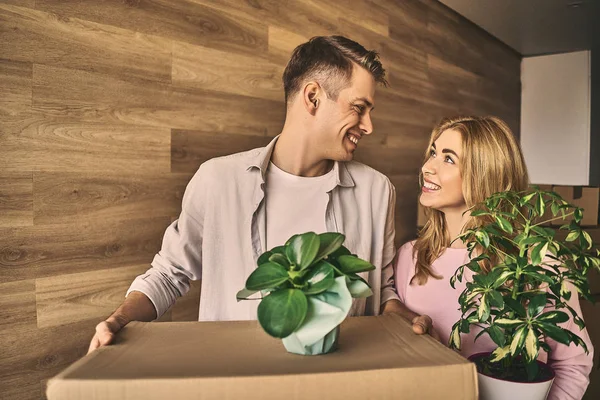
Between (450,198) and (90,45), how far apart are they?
113cm

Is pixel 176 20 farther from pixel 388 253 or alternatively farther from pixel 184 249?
pixel 388 253

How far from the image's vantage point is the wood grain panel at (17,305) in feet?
4.14

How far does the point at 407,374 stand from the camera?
674mm

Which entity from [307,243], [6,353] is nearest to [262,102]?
[6,353]

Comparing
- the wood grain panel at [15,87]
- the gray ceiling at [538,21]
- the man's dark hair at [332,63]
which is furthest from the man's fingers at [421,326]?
the gray ceiling at [538,21]

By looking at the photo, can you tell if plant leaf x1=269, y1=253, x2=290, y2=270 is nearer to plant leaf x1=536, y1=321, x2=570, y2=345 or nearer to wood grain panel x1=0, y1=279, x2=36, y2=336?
plant leaf x1=536, y1=321, x2=570, y2=345

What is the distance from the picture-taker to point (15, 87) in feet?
4.15

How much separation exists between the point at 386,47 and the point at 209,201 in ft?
5.15

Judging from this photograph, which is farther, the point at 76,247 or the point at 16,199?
the point at 76,247

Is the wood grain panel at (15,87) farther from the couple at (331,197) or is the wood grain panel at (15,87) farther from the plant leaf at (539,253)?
the plant leaf at (539,253)

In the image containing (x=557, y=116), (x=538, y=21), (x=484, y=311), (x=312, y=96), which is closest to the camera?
(x=484, y=311)

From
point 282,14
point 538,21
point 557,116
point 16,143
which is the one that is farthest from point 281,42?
point 557,116

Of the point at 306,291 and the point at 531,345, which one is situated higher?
the point at 306,291

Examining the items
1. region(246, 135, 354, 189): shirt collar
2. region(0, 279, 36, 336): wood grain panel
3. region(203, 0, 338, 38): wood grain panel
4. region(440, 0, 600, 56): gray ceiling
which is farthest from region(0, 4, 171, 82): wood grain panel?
region(440, 0, 600, 56): gray ceiling
